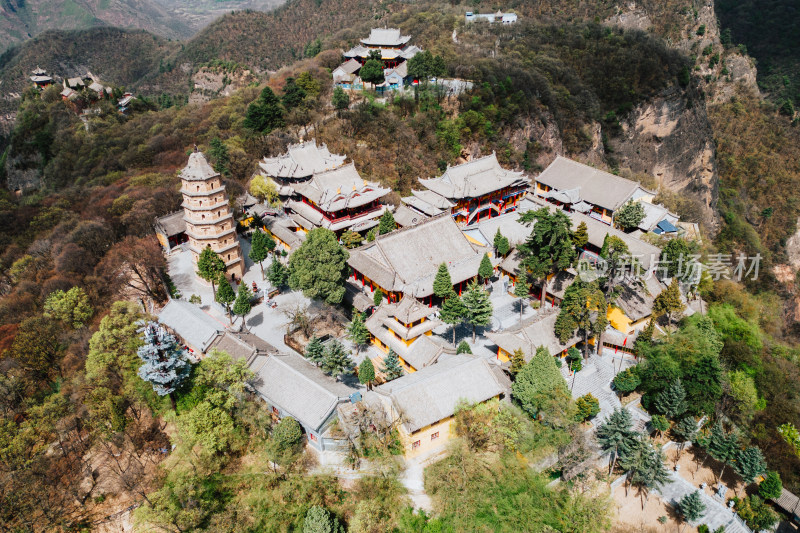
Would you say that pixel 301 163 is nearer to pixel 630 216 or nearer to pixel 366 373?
pixel 366 373

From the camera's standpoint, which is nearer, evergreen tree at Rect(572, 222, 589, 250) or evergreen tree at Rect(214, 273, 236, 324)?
evergreen tree at Rect(214, 273, 236, 324)

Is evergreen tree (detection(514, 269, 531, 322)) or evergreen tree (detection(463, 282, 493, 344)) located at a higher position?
evergreen tree (detection(463, 282, 493, 344))

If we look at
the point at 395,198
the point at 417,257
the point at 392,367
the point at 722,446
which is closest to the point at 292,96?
the point at 395,198

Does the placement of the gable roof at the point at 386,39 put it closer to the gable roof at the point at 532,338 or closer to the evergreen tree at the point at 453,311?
the evergreen tree at the point at 453,311

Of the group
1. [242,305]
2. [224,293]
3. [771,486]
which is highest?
[224,293]

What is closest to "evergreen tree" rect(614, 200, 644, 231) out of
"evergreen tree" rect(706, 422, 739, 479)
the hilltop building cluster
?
the hilltop building cluster

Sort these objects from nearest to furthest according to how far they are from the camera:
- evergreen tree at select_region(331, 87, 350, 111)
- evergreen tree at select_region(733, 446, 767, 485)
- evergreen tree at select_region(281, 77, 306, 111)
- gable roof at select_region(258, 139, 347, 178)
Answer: evergreen tree at select_region(733, 446, 767, 485) < gable roof at select_region(258, 139, 347, 178) < evergreen tree at select_region(331, 87, 350, 111) < evergreen tree at select_region(281, 77, 306, 111)

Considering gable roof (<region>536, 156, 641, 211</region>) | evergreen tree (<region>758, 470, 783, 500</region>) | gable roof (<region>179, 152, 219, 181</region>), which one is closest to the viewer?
evergreen tree (<region>758, 470, 783, 500</region>)

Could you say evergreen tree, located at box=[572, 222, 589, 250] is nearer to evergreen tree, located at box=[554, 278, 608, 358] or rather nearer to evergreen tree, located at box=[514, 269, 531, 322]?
evergreen tree, located at box=[514, 269, 531, 322]
